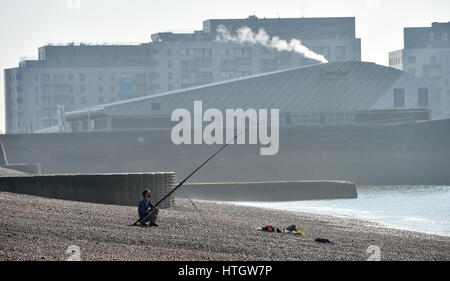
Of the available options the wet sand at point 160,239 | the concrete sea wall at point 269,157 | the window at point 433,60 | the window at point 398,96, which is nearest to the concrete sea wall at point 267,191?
the concrete sea wall at point 269,157

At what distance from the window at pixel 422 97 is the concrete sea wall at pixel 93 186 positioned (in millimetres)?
79216

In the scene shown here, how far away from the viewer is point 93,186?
31984 mm

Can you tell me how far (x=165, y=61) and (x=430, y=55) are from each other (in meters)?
50.3

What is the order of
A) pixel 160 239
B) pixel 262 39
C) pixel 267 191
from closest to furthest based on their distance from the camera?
pixel 160 239 < pixel 267 191 < pixel 262 39

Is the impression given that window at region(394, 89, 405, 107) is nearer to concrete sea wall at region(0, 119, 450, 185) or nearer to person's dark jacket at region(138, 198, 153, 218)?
concrete sea wall at region(0, 119, 450, 185)

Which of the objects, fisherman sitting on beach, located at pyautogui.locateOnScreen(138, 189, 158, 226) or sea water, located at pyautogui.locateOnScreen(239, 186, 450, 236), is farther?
sea water, located at pyautogui.locateOnScreen(239, 186, 450, 236)

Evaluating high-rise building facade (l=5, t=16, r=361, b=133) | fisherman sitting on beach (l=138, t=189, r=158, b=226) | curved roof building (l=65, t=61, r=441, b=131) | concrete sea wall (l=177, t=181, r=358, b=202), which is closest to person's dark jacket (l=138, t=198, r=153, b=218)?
fisherman sitting on beach (l=138, t=189, r=158, b=226)

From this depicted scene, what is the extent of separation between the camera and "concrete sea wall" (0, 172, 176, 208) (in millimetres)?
30234

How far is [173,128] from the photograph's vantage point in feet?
340

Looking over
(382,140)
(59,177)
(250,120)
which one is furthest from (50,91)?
(59,177)

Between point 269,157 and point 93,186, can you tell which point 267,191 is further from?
point 93,186

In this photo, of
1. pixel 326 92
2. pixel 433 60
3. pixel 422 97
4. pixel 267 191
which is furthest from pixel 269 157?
pixel 433 60

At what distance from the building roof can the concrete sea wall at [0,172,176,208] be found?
75249mm
